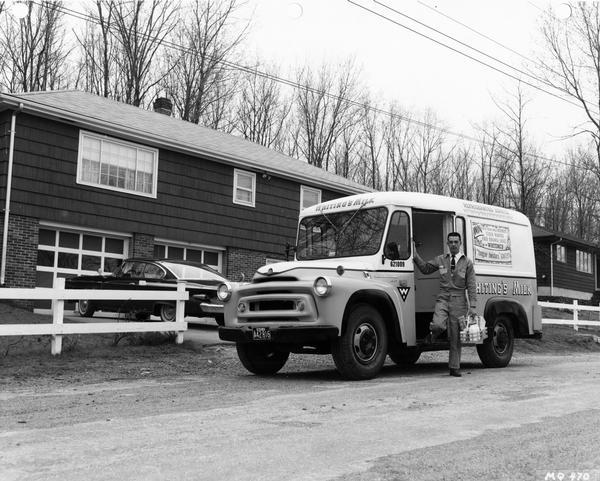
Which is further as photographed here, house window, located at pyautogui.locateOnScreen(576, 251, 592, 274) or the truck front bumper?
house window, located at pyautogui.locateOnScreen(576, 251, 592, 274)

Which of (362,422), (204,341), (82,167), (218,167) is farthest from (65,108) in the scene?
(362,422)

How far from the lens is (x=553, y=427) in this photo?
5809 millimetres

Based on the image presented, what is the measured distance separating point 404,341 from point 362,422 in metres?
3.64

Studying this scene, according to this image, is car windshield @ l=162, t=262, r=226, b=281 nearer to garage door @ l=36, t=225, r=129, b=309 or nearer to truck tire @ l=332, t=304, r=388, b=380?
garage door @ l=36, t=225, r=129, b=309

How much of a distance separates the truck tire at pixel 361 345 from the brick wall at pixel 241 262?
13.3 m

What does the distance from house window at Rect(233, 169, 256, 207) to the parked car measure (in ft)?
22.5

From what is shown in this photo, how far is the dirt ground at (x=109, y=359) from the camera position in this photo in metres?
9.50

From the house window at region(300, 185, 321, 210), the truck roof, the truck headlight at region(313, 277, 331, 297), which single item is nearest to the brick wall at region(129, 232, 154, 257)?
the house window at region(300, 185, 321, 210)

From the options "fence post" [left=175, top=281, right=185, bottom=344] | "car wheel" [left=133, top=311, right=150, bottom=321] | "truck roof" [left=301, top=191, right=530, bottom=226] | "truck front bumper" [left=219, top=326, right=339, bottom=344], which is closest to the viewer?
"truck front bumper" [left=219, top=326, right=339, bottom=344]

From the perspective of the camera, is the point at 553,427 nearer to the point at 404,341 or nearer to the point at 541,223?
the point at 404,341

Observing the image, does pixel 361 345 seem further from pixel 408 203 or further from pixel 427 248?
pixel 427 248

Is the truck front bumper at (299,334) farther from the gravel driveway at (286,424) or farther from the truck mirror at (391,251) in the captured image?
the truck mirror at (391,251)

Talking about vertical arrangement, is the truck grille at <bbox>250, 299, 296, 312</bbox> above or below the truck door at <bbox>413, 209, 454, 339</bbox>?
below

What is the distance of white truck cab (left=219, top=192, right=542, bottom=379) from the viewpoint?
873 centimetres
